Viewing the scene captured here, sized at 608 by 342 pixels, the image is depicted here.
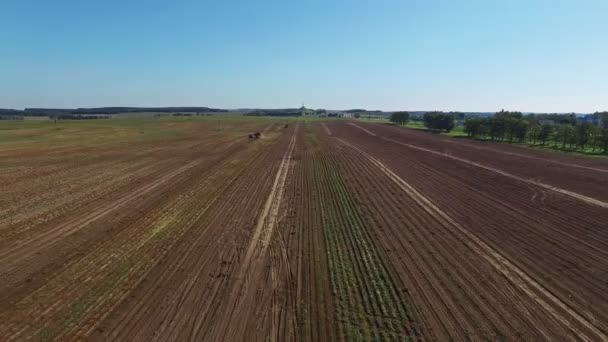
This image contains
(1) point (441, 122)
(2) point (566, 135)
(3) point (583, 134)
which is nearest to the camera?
(3) point (583, 134)

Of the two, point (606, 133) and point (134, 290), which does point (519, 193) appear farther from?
point (606, 133)

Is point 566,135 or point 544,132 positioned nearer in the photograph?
point 566,135

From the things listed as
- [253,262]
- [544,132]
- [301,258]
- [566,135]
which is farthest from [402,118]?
[253,262]

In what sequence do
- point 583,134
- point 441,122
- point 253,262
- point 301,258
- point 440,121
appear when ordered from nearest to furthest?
1. point 253,262
2. point 301,258
3. point 583,134
4. point 441,122
5. point 440,121

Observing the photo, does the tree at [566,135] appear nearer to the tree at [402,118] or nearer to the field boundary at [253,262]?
the field boundary at [253,262]

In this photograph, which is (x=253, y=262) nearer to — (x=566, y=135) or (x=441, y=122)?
(x=566, y=135)

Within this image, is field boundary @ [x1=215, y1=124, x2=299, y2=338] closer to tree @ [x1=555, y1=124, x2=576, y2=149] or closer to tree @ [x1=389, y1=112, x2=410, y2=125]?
tree @ [x1=555, y1=124, x2=576, y2=149]

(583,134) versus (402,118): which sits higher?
(402,118)

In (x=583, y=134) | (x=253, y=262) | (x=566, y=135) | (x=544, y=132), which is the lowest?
(x=253, y=262)
